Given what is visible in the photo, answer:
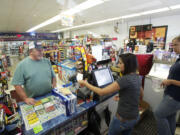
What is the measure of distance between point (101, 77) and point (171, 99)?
3.42ft

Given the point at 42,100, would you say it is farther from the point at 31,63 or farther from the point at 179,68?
the point at 179,68

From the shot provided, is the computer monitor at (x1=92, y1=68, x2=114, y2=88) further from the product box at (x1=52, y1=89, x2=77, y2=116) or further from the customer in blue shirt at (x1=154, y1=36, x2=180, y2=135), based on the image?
the customer in blue shirt at (x1=154, y1=36, x2=180, y2=135)

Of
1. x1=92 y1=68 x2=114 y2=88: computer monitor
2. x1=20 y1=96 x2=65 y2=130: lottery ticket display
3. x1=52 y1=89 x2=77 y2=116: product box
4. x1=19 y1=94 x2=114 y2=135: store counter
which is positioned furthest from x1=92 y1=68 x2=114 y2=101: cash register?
x1=20 y1=96 x2=65 y2=130: lottery ticket display

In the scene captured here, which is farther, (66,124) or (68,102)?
(66,124)

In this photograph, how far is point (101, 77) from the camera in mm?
1637

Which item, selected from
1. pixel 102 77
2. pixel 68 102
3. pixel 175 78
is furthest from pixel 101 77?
pixel 175 78

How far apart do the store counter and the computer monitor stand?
0.29m

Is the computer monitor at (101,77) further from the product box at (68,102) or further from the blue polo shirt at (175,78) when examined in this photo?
→ the blue polo shirt at (175,78)

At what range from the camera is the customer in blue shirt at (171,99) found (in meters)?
1.45

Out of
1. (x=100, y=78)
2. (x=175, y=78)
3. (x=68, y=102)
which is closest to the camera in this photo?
(x=68, y=102)

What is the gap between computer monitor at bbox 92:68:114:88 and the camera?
1537 millimetres

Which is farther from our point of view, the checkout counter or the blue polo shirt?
the blue polo shirt

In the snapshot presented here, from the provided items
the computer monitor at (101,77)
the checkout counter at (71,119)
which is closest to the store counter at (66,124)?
the checkout counter at (71,119)

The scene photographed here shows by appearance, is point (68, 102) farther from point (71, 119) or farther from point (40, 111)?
point (40, 111)
